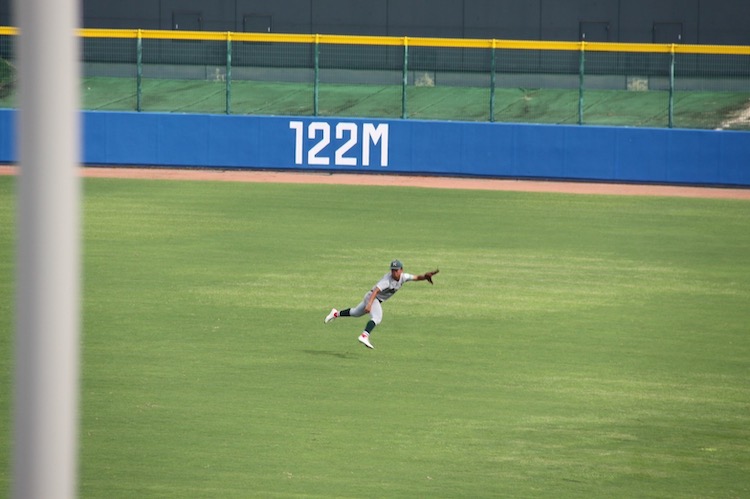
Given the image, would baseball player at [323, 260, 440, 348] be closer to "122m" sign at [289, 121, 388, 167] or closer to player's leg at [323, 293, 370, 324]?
player's leg at [323, 293, 370, 324]

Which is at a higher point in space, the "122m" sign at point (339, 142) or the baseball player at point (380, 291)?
the "122m" sign at point (339, 142)

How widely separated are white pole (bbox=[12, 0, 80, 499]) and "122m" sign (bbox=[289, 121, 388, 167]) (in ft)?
97.4

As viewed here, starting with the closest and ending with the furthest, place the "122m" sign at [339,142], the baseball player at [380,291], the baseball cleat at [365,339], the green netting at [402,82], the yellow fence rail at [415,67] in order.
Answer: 1. the baseball player at [380,291]
2. the baseball cleat at [365,339]
3. the "122m" sign at [339,142]
4. the green netting at [402,82]
5. the yellow fence rail at [415,67]

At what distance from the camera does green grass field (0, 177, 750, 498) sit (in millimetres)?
11336

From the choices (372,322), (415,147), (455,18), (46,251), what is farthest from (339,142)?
(46,251)

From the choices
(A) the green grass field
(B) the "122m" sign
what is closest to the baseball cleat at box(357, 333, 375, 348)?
(A) the green grass field

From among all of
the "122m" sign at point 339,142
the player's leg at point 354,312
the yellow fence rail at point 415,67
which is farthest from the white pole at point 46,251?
the yellow fence rail at point 415,67

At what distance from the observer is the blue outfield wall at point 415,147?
32.2 meters

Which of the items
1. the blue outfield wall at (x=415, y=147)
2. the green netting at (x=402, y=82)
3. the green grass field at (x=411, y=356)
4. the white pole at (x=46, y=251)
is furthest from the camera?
the green netting at (x=402, y=82)

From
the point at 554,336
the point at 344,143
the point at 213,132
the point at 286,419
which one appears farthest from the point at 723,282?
the point at 213,132

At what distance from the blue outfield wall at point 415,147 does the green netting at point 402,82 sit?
1.33 m

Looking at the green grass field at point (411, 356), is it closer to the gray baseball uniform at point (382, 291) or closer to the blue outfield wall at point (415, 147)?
the gray baseball uniform at point (382, 291)

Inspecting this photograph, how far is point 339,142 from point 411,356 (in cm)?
Result: 1868

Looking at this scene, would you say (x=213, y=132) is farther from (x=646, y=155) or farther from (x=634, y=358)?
(x=634, y=358)
